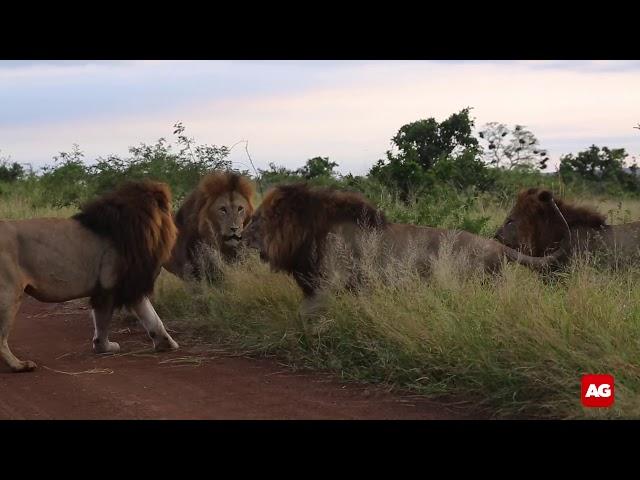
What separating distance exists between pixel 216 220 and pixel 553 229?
3299mm

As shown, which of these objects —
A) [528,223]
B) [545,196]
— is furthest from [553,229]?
[545,196]

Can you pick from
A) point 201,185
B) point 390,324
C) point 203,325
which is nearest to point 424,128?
point 201,185

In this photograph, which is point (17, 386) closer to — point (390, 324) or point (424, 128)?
point (390, 324)

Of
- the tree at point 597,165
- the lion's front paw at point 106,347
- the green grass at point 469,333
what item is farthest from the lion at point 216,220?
the tree at point 597,165

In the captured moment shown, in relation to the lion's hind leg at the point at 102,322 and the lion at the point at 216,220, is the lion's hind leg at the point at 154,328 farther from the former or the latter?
the lion at the point at 216,220

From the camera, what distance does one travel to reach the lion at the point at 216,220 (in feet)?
28.0

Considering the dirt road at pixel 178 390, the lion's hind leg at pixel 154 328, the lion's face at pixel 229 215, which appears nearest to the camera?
the dirt road at pixel 178 390

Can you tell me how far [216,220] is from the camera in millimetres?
8594

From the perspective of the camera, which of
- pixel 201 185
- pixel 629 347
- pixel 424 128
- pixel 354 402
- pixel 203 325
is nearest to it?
pixel 629 347

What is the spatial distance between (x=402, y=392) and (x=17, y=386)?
2.70 m

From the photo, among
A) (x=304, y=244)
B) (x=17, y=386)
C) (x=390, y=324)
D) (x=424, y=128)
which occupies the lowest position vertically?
(x=17, y=386)

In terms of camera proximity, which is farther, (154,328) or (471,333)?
(154,328)

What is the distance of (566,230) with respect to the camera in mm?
7816

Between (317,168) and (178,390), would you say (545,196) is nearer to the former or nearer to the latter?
(178,390)
